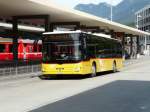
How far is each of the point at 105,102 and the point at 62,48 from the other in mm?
12176

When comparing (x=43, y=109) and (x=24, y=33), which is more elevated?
(x=24, y=33)

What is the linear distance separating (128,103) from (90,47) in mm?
14012

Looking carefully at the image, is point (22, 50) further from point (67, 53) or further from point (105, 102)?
point (105, 102)

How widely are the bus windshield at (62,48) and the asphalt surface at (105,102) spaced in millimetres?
8184

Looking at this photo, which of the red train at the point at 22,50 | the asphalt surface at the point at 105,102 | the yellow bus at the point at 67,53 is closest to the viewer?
the asphalt surface at the point at 105,102

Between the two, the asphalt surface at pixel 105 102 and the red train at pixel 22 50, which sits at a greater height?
the red train at pixel 22 50

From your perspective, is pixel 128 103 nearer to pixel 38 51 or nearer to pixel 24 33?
pixel 24 33

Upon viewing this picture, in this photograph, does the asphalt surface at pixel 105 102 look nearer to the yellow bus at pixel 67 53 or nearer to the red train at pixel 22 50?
the yellow bus at pixel 67 53

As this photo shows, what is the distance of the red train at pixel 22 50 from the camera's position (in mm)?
55062

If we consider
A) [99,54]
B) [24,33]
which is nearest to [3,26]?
[24,33]

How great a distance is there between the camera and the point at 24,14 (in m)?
35.8

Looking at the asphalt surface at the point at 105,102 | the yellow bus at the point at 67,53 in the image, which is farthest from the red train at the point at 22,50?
the asphalt surface at the point at 105,102

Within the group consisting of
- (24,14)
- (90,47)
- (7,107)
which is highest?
(24,14)

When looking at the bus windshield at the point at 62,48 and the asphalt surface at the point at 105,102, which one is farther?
the bus windshield at the point at 62,48
